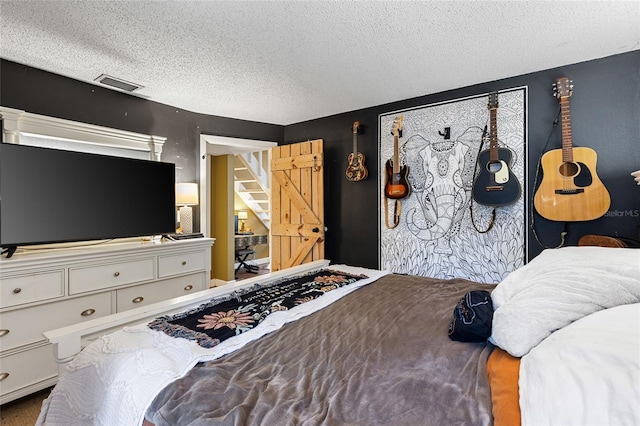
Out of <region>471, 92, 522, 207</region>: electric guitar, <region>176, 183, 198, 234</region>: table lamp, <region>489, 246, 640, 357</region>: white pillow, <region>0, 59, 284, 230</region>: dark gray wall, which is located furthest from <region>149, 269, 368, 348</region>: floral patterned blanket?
<region>0, 59, 284, 230</region>: dark gray wall

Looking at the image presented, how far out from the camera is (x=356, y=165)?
11.5ft

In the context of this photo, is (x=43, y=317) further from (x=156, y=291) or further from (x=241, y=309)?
(x=241, y=309)

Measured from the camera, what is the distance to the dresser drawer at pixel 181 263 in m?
2.80

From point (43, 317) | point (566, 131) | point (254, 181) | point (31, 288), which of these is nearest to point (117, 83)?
point (31, 288)

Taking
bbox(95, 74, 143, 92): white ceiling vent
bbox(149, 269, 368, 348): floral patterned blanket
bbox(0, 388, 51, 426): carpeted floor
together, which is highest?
bbox(95, 74, 143, 92): white ceiling vent

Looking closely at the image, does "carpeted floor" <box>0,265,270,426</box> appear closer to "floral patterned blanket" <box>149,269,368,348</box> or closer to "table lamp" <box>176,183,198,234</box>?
"floral patterned blanket" <box>149,269,368,348</box>

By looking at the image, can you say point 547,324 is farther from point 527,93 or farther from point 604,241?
point 527,93

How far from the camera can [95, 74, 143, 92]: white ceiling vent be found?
2572mm

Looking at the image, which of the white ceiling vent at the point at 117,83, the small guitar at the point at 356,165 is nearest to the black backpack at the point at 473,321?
the small guitar at the point at 356,165

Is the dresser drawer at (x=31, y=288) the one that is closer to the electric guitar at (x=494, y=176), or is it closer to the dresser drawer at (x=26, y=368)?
the dresser drawer at (x=26, y=368)

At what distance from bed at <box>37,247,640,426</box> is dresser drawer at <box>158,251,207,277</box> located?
1.43 m

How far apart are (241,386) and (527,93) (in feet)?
9.73

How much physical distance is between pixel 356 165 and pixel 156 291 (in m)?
2.35

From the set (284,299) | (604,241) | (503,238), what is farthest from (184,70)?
(604,241)
